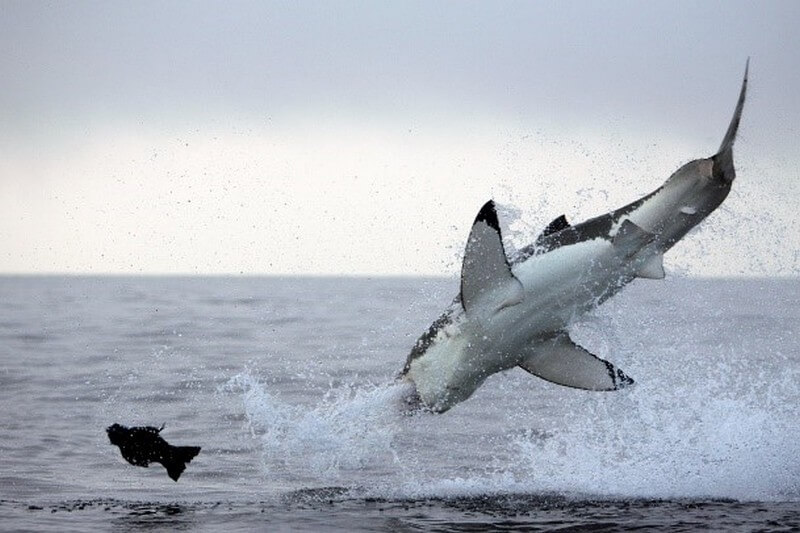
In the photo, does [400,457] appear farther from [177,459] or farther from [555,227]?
[555,227]

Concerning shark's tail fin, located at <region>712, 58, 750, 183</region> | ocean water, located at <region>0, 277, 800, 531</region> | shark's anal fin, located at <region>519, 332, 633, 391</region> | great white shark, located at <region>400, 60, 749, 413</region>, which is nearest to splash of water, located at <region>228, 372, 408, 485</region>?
ocean water, located at <region>0, 277, 800, 531</region>

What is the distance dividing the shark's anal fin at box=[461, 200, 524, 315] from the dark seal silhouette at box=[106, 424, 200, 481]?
10.6ft

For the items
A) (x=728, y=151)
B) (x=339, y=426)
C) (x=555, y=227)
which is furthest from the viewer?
(x=339, y=426)

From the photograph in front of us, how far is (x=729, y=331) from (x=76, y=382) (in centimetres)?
2449

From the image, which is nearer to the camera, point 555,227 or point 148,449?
point 148,449

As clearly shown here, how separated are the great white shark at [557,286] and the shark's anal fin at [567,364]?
2 centimetres

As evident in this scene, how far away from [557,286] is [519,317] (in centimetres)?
50

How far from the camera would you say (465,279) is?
1193cm

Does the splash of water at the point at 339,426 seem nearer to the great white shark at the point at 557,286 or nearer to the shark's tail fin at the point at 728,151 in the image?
the great white shark at the point at 557,286

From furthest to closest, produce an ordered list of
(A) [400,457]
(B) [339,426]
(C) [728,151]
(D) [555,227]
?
(A) [400,457]
(B) [339,426]
(D) [555,227]
(C) [728,151]

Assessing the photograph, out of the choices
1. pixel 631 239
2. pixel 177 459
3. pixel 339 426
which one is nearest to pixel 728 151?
pixel 631 239

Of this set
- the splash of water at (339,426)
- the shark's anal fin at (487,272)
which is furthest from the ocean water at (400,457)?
the shark's anal fin at (487,272)

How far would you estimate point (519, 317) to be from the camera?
12312 millimetres

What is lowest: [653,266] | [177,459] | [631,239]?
[177,459]
